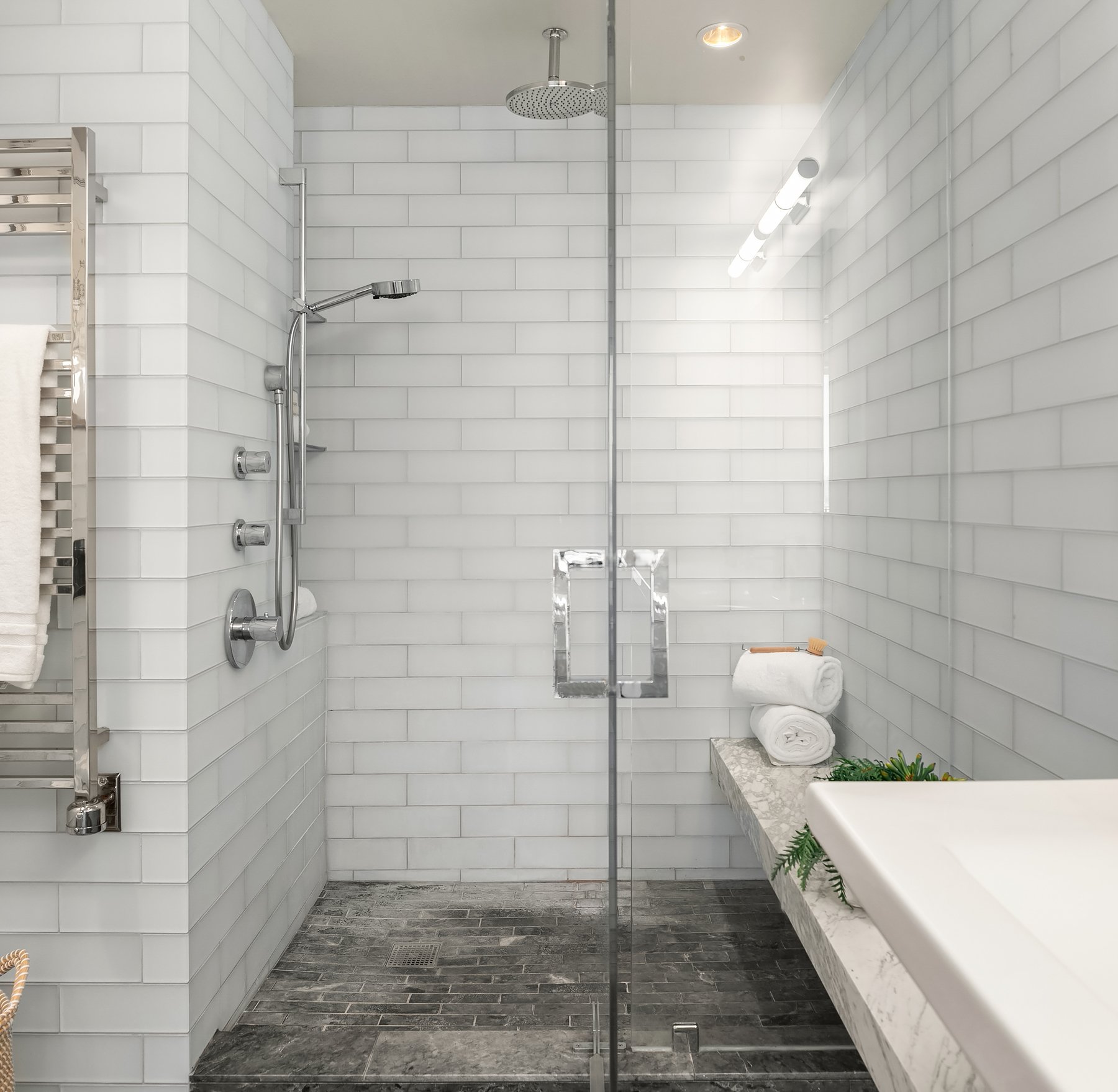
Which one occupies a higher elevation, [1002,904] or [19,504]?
[19,504]

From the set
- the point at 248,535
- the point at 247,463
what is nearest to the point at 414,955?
the point at 248,535

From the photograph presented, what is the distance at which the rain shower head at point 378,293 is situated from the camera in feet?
7.09

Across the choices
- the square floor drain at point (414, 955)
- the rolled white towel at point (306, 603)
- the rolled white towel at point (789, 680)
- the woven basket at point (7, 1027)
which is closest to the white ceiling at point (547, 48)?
the rolled white towel at point (789, 680)

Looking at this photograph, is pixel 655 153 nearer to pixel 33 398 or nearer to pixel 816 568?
pixel 816 568

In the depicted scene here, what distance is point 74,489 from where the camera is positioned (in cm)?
151

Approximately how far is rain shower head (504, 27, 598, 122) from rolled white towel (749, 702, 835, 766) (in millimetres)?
1536

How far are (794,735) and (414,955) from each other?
1.38 meters

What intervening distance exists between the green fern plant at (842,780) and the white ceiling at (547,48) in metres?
0.98

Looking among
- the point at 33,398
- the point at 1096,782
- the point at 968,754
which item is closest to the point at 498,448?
the point at 33,398

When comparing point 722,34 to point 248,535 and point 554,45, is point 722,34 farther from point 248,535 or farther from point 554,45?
point 248,535

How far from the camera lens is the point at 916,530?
1.14 meters

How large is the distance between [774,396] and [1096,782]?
71 centimetres

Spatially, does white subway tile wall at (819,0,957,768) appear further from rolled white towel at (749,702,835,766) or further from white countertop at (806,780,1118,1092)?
white countertop at (806,780,1118,1092)

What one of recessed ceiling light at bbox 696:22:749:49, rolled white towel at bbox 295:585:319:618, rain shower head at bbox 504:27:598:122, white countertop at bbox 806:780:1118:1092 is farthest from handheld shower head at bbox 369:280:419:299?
white countertop at bbox 806:780:1118:1092
